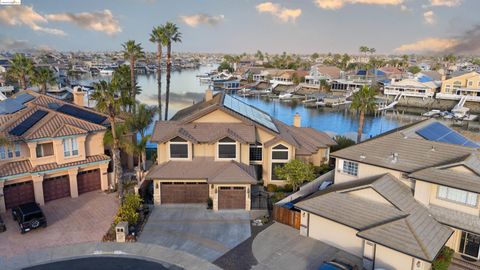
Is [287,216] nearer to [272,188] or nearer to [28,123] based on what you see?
[272,188]

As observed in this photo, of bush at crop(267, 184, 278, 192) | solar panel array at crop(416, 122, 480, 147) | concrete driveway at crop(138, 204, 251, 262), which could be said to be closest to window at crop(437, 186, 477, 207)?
solar panel array at crop(416, 122, 480, 147)

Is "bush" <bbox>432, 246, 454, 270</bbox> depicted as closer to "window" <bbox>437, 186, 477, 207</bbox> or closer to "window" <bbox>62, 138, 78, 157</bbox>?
"window" <bbox>437, 186, 477, 207</bbox>

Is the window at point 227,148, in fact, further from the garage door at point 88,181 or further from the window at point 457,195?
the window at point 457,195

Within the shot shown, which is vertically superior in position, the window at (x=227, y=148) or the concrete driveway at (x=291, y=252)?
the window at (x=227, y=148)

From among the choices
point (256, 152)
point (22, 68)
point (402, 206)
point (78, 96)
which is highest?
point (22, 68)

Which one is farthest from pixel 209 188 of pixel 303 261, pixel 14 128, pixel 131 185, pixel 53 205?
pixel 14 128

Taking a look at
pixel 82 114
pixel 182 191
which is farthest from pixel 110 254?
pixel 82 114

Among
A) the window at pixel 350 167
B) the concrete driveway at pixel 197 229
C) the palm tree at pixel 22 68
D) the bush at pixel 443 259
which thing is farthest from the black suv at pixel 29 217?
the palm tree at pixel 22 68
